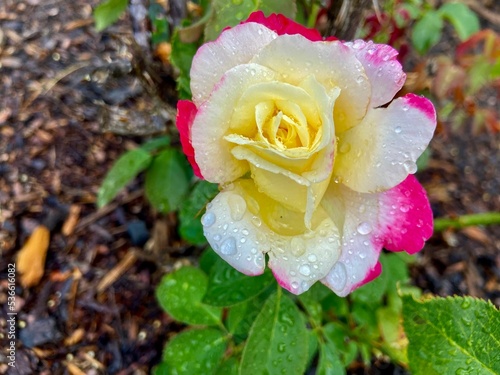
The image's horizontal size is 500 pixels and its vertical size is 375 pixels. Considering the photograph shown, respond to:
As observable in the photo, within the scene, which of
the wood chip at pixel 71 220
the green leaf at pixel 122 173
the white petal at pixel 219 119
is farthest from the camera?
the wood chip at pixel 71 220

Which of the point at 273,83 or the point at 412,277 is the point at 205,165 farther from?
the point at 412,277

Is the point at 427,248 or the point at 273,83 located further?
the point at 427,248

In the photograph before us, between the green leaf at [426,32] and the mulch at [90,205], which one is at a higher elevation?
the green leaf at [426,32]

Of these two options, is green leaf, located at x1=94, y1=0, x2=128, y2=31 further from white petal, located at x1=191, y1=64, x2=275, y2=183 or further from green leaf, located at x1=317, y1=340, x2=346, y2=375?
green leaf, located at x1=317, y1=340, x2=346, y2=375

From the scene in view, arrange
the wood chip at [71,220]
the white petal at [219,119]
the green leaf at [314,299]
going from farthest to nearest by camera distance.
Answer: the wood chip at [71,220] < the green leaf at [314,299] < the white petal at [219,119]

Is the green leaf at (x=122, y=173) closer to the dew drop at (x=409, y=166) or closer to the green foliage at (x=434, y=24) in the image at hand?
the dew drop at (x=409, y=166)

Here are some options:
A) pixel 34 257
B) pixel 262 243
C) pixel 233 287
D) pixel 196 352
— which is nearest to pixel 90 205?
pixel 34 257

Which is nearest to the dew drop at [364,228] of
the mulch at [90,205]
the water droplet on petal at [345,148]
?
the water droplet on petal at [345,148]

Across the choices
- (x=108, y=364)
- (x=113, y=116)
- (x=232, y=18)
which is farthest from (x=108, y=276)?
(x=232, y=18)
